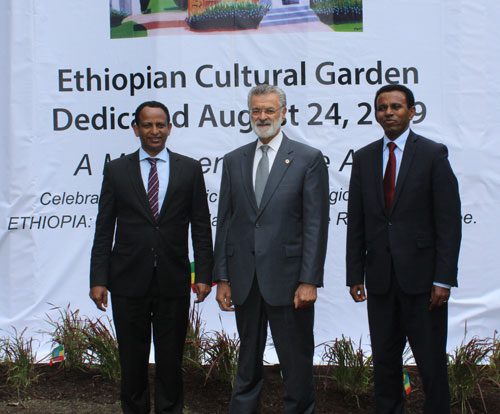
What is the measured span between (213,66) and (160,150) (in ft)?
5.49

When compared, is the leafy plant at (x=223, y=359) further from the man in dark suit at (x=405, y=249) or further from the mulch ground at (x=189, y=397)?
the man in dark suit at (x=405, y=249)

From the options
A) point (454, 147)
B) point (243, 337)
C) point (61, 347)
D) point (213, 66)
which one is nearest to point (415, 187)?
point (243, 337)

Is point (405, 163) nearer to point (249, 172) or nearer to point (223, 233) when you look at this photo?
point (249, 172)

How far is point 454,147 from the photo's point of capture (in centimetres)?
471

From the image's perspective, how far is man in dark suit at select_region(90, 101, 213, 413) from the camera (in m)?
3.22

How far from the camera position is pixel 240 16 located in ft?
15.7

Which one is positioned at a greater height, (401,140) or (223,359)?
(401,140)

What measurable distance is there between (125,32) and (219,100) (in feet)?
3.00

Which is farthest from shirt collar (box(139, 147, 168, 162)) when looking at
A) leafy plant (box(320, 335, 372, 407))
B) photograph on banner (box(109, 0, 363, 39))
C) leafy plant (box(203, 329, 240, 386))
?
photograph on banner (box(109, 0, 363, 39))

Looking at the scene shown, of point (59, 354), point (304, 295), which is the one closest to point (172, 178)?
point (304, 295)

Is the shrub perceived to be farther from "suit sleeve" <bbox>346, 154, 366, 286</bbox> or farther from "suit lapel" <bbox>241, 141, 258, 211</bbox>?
"suit sleeve" <bbox>346, 154, 366, 286</bbox>

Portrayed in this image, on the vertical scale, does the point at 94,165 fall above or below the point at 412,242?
above

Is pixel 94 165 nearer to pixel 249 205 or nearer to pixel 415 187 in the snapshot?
pixel 249 205

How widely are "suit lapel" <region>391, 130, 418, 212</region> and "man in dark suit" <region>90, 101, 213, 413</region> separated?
1010 mm
